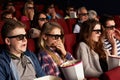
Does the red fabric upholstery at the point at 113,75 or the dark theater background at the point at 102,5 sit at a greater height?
the dark theater background at the point at 102,5

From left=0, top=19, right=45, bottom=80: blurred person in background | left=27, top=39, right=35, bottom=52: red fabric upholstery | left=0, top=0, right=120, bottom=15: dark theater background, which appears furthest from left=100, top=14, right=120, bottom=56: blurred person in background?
left=0, top=0, right=120, bottom=15: dark theater background

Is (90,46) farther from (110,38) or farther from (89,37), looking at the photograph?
(110,38)

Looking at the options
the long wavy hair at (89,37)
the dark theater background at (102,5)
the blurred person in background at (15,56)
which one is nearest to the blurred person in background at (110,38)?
the long wavy hair at (89,37)

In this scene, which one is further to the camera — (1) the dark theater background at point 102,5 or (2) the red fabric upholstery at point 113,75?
(1) the dark theater background at point 102,5

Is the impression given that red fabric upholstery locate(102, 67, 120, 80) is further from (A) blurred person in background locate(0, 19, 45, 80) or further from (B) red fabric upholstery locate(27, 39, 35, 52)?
(B) red fabric upholstery locate(27, 39, 35, 52)

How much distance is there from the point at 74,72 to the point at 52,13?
2.13 metres

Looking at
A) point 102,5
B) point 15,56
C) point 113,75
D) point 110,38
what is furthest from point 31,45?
Result: point 102,5

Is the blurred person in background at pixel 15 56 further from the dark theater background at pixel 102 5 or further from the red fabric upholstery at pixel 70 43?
the dark theater background at pixel 102 5

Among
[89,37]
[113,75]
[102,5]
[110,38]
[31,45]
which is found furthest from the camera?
[102,5]

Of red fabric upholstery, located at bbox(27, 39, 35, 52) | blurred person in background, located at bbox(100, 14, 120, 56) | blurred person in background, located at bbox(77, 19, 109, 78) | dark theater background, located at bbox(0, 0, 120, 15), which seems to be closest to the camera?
red fabric upholstery, located at bbox(27, 39, 35, 52)

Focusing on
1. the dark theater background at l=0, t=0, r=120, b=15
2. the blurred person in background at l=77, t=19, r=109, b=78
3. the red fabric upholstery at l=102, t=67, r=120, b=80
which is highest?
the dark theater background at l=0, t=0, r=120, b=15

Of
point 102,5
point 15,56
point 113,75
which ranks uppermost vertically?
point 102,5

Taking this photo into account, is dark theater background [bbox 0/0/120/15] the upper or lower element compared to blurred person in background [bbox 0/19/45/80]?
upper

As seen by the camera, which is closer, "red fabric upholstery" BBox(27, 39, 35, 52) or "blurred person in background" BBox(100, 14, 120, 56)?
"red fabric upholstery" BBox(27, 39, 35, 52)
